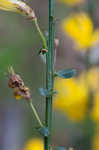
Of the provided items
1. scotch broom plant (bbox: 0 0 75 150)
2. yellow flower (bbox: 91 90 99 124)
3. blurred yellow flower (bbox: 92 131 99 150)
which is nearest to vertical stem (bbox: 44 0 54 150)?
scotch broom plant (bbox: 0 0 75 150)

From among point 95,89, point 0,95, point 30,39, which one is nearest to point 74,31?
point 95,89

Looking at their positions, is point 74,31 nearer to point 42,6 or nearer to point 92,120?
point 92,120

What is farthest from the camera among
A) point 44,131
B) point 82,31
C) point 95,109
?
point 82,31

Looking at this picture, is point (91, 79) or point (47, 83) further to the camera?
point (91, 79)

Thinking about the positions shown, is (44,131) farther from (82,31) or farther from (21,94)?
(82,31)

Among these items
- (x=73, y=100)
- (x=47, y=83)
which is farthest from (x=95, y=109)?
(x=47, y=83)

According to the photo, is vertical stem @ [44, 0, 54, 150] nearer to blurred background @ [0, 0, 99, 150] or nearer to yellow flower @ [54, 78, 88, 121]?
blurred background @ [0, 0, 99, 150]

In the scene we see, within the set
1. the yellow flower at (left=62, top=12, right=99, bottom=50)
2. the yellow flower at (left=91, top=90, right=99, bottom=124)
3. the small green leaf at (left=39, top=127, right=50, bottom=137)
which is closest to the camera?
the small green leaf at (left=39, top=127, right=50, bottom=137)
